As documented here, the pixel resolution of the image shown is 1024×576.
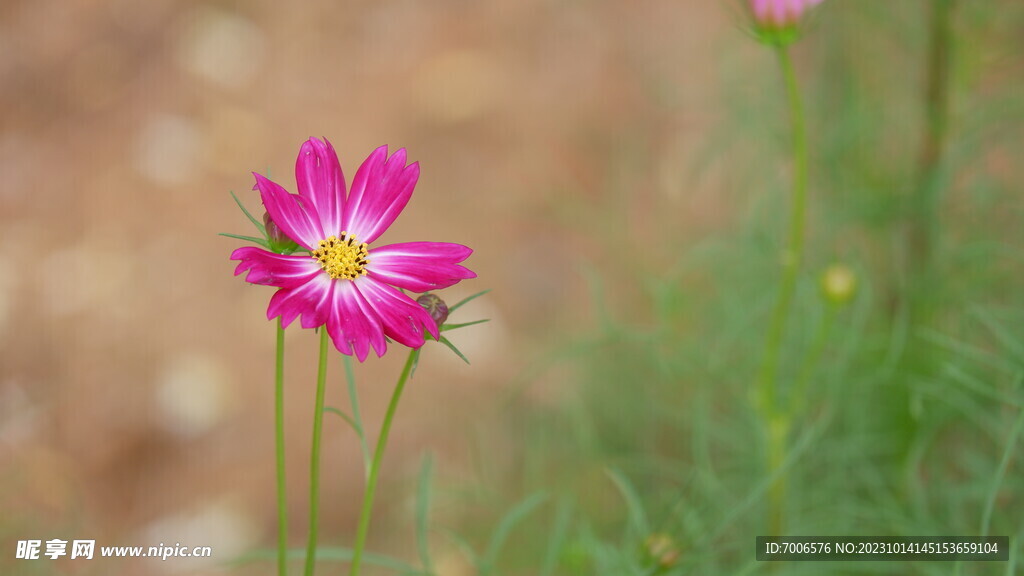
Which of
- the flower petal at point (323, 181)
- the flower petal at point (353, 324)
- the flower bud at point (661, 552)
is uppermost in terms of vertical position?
the flower petal at point (323, 181)

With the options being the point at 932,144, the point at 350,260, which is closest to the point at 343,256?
the point at 350,260

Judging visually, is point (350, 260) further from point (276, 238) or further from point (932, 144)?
point (932, 144)

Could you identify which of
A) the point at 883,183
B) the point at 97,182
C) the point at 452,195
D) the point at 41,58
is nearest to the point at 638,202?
the point at 452,195

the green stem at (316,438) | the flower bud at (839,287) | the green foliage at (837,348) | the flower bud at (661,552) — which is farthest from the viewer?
the green foliage at (837,348)

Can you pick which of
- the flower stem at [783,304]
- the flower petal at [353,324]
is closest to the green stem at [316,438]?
the flower petal at [353,324]

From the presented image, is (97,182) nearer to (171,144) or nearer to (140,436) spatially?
(171,144)

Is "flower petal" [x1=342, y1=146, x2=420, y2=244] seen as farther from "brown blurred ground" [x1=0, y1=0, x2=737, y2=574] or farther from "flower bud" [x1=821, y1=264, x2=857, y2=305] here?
"brown blurred ground" [x1=0, y1=0, x2=737, y2=574]

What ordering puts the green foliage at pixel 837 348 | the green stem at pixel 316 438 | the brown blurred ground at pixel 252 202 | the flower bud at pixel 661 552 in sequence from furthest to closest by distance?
the brown blurred ground at pixel 252 202 → the green foliage at pixel 837 348 → the flower bud at pixel 661 552 → the green stem at pixel 316 438

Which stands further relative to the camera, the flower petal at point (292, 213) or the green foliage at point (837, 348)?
the green foliage at point (837, 348)

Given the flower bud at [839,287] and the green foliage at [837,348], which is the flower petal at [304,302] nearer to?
the green foliage at [837,348]
